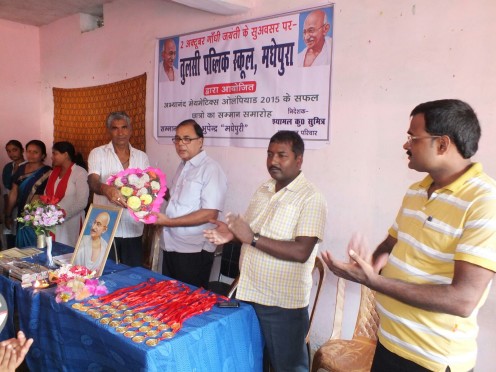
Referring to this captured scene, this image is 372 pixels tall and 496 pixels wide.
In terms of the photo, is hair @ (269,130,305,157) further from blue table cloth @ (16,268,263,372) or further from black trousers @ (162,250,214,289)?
black trousers @ (162,250,214,289)

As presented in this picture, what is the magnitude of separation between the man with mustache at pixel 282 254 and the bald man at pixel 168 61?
219 cm

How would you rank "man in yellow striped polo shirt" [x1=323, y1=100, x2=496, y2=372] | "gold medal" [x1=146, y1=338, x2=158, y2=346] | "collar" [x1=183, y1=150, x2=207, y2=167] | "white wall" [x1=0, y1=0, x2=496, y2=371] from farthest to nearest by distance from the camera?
"collar" [x1=183, y1=150, x2=207, y2=167], "white wall" [x1=0, y1=0, x2=496, y2=371], "gold medal" [x1=146, y1=338, x2=158, y2=346], "man in yellow striped polo shirt" [x1=323, y1=100, x2=496, y2=372]

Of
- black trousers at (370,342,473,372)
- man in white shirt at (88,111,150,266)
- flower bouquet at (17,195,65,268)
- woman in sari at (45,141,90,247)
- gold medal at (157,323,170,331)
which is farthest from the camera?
woman in sari at (45,141,90,247)

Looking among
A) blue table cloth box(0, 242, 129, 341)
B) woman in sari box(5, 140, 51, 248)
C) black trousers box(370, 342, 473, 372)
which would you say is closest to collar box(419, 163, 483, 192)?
black trousers box(370, 342, 473, 372)

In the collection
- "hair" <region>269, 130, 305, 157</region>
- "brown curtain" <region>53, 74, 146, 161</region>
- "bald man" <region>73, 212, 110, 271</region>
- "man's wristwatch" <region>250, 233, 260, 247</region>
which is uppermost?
"brown curtain" <region>53, 74, 146, 161</region>

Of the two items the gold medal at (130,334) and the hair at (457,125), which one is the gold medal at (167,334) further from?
the hair at (457,125)

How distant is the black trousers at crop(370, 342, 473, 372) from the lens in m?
1.27

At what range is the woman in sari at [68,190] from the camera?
3662 mm

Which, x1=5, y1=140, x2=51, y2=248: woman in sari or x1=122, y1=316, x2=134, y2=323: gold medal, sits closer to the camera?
x1=122, y1=316, x2=134, y2=323: gold medal

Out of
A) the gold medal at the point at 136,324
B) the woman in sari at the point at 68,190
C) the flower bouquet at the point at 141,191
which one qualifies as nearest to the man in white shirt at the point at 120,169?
the woman in sari at the point at 68,190

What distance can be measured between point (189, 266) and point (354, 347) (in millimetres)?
1133

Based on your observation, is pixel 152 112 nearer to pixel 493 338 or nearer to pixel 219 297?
pixel 219 297

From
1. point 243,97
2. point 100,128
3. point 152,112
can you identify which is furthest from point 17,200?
point 243,97

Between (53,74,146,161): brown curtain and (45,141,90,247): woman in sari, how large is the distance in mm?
700
